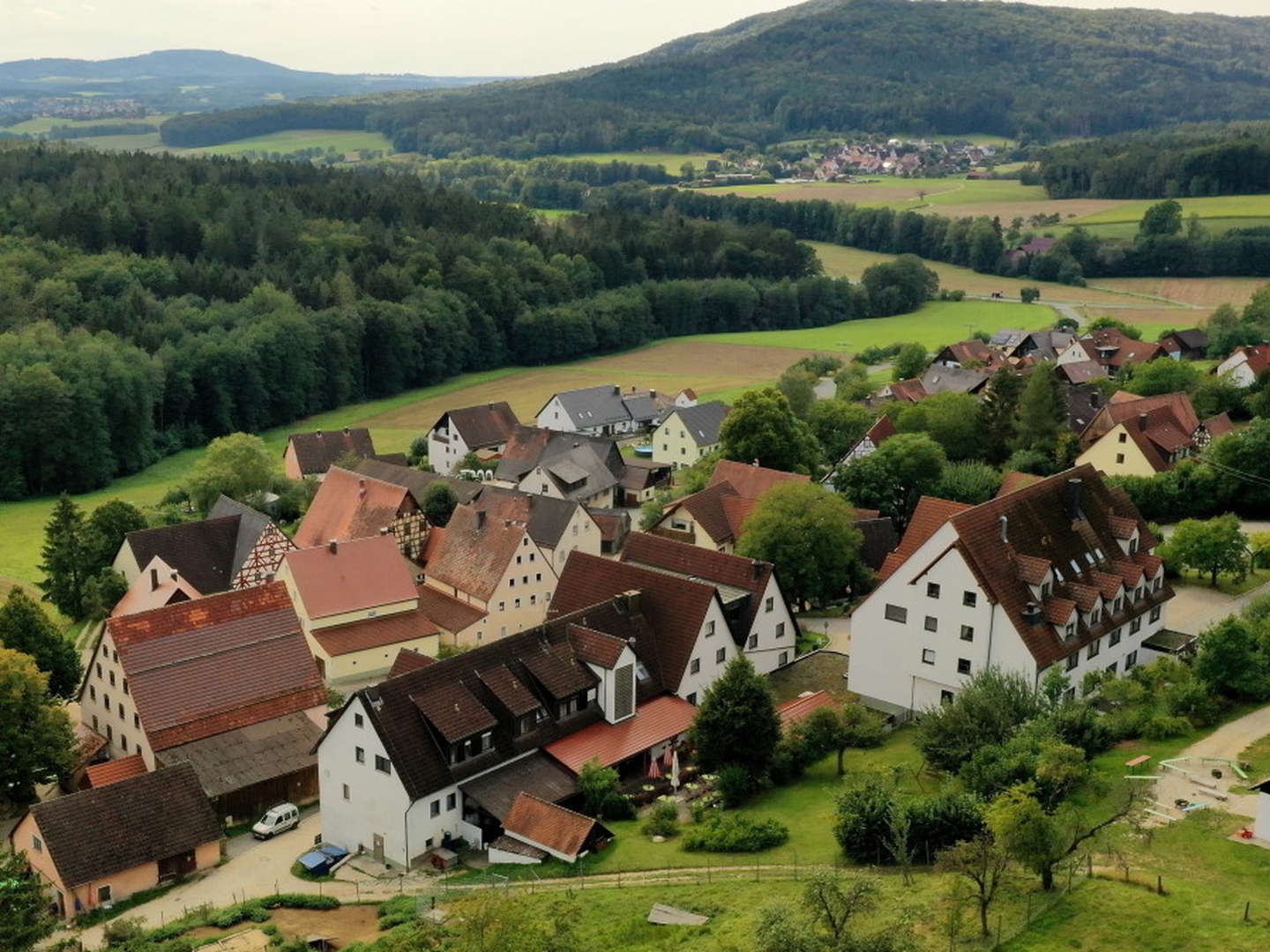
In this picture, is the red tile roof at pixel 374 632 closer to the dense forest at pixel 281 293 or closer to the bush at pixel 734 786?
the bush at pixel 734 786

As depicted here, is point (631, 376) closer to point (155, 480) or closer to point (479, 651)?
point (155, 480)

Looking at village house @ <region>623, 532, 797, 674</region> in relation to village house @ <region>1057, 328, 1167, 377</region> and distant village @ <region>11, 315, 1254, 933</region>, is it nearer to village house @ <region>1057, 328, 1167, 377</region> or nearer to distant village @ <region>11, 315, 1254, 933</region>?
distant village @ <region>11, 315, 1254, 933</region>

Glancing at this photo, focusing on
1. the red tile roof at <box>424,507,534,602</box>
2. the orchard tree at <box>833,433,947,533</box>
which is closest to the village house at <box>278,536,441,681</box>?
the red tile roof at <box>424,507,534,602</box>

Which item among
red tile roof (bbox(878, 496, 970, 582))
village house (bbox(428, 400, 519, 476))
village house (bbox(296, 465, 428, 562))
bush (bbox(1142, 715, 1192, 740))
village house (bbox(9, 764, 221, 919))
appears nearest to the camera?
village house (bbox(9, 764, 221, 919))

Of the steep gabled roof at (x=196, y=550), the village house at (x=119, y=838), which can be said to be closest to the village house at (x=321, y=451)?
the steep gabled roof at (x=196, y=550)

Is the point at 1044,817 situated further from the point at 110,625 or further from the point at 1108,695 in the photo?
the point at 110,625

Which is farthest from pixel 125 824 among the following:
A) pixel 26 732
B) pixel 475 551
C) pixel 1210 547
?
pixel 1210 547
